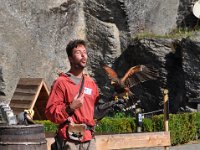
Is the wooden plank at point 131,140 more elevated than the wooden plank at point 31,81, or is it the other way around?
the wooden plank at point 31,81

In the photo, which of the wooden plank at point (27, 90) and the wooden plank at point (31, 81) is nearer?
the wooden plank at point (27, 90)

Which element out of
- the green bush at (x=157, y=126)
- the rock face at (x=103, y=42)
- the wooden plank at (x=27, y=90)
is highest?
the rock face at (x=103, y=42)

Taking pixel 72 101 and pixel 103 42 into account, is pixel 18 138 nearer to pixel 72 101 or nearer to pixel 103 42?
pixel 72 101

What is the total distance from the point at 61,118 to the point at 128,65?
14.2 metres

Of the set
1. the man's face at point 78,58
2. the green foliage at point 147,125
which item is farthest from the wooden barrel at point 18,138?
the green foliage at point 147,125

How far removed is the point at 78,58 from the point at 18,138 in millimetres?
753

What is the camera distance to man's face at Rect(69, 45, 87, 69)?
4.50 meters

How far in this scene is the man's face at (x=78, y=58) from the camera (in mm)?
4500

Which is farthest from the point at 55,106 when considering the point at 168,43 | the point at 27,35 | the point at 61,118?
the point at 168,43

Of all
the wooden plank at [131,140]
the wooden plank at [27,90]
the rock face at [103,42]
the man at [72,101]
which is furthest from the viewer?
the rock face at [103,42]

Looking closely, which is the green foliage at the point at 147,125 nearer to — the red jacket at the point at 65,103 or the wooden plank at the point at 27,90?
the wooden plank at the point at 27,90

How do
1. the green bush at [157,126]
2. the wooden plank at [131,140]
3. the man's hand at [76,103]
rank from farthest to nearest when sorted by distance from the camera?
the green bush at [157,126] < the wooden plank at [131,140] < the man's hand at [76,103]

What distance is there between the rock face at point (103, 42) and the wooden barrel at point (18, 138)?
1117 cm

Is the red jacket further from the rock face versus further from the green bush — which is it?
the rock face
